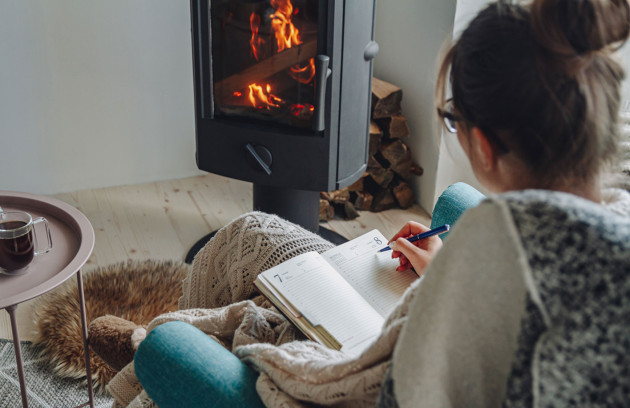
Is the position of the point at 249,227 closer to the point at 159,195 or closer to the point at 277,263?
the point at 277,263

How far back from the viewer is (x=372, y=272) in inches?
48.1

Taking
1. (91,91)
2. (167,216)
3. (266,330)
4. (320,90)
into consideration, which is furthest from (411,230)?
(91,91)

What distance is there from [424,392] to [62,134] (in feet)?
6.77

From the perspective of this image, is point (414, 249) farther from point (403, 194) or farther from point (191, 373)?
point (403, 194)

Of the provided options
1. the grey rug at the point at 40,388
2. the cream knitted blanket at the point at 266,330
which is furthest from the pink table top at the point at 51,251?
the grey rug at the point at 40,388

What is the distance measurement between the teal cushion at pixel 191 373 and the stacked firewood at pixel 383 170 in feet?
4.76

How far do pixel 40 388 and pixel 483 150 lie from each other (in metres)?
1.31

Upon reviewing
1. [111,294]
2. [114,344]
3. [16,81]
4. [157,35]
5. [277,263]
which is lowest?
[111,294]

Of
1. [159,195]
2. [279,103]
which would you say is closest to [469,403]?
[279,103]

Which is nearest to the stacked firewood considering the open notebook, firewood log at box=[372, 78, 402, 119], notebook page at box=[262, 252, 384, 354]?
firewood log at box=[372, 78, 402, 119]

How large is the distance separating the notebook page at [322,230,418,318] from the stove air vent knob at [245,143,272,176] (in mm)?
547

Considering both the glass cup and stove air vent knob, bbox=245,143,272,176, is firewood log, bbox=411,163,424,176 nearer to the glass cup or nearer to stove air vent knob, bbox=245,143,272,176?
stove air vent knob, bbox=245,143,272,176

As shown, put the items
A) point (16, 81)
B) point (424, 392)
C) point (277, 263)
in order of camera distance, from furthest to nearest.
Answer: point (16, 81) < point (277, 263) < point (424, 392)

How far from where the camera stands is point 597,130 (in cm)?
66
